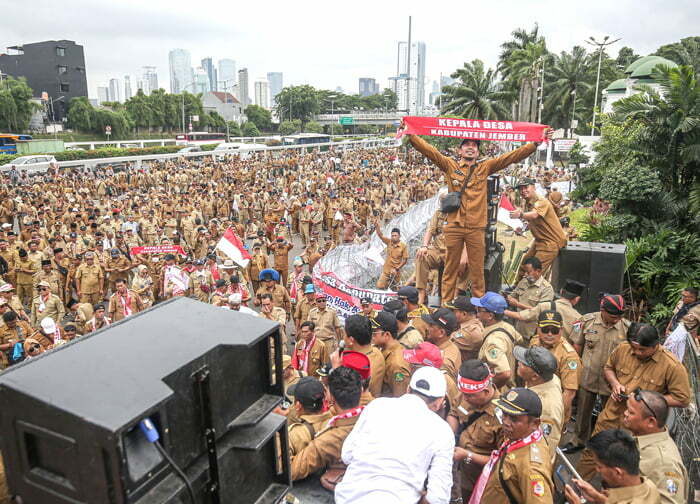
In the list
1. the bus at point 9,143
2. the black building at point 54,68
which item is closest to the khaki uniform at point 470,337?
the bus at point 9,143

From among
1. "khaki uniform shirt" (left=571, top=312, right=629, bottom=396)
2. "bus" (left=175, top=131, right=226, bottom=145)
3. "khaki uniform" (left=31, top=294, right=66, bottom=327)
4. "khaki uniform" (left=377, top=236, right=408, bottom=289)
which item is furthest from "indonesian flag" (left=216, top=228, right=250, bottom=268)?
"bus" (left=175, top=131, right=226, bottom=145)

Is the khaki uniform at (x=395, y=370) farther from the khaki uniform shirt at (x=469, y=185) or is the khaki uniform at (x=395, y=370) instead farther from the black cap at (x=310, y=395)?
the khaki uniform shirt at (x=469, y=185)

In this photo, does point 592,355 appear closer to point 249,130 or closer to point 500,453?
point 500,453

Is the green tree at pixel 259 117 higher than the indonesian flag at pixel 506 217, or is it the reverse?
the green tree at pixel 259 117

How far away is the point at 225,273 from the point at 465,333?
6325mm

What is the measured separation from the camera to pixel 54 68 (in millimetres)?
62188

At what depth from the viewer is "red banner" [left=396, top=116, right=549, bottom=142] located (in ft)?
18.9

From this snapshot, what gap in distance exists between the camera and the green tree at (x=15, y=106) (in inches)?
1863

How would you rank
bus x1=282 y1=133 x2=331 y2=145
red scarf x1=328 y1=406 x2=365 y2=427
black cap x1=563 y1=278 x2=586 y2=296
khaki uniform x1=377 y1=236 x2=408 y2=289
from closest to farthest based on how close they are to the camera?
red scarf x1=328 y1=406 x2=365 y2=427
black cap x1=563 y1=278 x2=586 y2=296
khaki uniform x1=377 y1=236 x2=408 y2=289
bus x1=282 y1=133 x2=331 y2=145

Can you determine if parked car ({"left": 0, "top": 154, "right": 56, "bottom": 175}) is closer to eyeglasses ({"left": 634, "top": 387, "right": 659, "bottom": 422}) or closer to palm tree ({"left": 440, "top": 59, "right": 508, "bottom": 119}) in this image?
palm tree ({"left": 440, "top": 59, "right": 508, "bottom": 119})

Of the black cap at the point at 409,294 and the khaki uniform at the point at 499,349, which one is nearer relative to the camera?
the khaki uniform at the point at 499,349

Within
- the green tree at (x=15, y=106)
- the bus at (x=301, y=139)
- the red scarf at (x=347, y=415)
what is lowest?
the red scarf at (x=347, y=415)

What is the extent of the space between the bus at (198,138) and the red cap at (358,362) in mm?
57135

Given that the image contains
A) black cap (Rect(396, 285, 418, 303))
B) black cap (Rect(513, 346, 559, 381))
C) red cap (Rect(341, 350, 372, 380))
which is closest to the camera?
black cap (Rect(513, 346, 559, 381))
